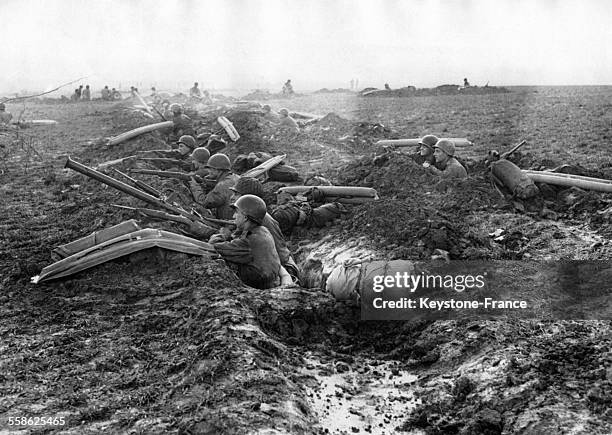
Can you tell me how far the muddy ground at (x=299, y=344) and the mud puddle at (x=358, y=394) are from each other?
14 millimetres

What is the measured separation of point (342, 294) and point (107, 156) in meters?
9.42

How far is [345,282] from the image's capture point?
539 cm

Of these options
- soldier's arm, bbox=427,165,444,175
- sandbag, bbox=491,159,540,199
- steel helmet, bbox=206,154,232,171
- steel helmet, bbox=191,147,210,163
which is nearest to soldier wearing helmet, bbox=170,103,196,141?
steel helmet, bbox=191,147,210,163

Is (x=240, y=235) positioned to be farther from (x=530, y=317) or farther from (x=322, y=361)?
(x=530, y=317)

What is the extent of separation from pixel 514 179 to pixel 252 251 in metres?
4.52

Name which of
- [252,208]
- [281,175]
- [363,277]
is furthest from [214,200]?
[363,277]

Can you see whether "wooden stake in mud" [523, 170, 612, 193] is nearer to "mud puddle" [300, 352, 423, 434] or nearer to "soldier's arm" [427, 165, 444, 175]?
"soldier's arm" [427, 165, 444, 175]

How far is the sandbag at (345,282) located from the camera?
528 cm

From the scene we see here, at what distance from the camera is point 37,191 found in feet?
31.9

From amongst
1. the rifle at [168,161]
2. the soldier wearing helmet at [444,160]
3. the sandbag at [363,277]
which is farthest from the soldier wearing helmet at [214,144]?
the sandbag at [363,277]

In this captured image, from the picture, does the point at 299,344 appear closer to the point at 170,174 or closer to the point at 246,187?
the point at 246,187

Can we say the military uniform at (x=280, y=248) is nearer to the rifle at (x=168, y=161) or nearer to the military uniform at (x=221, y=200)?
the military uniform at (x=221, y=200)

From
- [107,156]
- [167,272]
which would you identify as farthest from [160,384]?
[107,156]

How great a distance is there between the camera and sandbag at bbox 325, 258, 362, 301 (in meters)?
5.28
